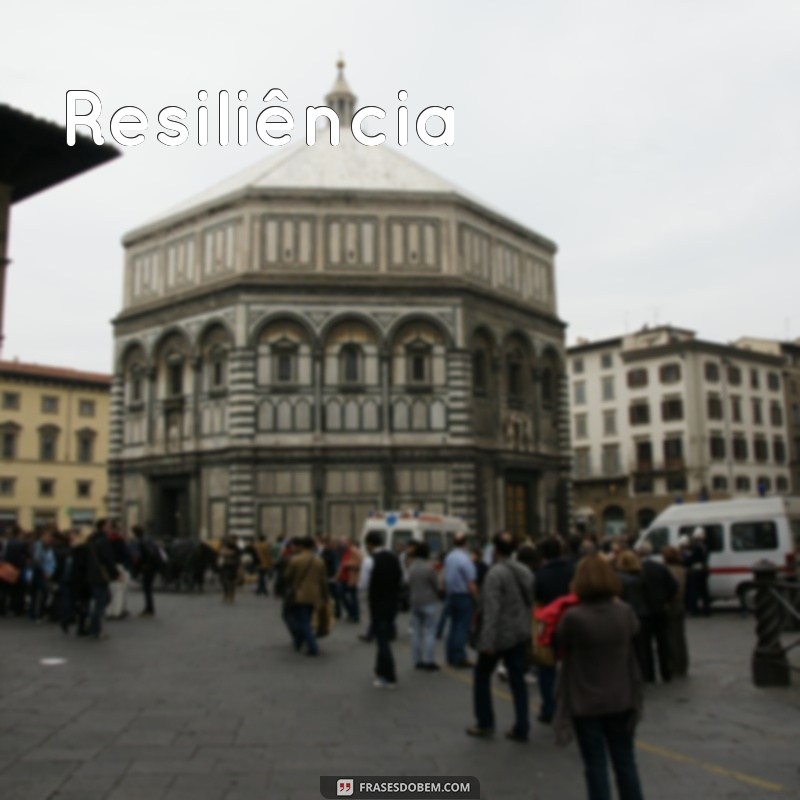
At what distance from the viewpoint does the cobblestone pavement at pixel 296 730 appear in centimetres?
616

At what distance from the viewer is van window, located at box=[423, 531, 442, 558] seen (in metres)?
23.8

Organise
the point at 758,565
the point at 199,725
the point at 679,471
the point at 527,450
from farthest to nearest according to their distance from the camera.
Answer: the point at 679,471 < the point at 527,450 < the point at 758,565 < the point at 199,725

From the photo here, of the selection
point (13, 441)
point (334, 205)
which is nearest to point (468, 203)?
point (334, 205)

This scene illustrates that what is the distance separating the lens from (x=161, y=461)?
3594cm

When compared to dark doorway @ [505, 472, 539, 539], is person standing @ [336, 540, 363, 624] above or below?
below

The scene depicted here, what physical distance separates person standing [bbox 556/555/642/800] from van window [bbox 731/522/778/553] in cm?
1519

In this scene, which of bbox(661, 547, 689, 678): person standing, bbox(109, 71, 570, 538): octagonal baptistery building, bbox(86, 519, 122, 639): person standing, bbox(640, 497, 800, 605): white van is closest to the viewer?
bbox(661, 547, 689, 678): person standing

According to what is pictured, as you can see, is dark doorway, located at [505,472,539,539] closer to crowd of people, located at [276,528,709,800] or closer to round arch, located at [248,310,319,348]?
round arch, located at [248,310,319,348]

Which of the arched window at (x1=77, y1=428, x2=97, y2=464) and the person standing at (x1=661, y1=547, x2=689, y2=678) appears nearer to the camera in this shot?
the person standing at (x1=661, y1=547, x2=689, y2=678)

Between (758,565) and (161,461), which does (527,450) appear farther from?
(758,565)

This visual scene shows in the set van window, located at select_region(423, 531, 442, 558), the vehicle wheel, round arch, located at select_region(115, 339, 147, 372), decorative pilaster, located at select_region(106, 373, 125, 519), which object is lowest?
the vehicle wheel

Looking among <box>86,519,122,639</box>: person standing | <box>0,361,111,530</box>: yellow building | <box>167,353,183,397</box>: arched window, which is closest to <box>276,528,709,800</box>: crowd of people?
<box>86,519,122,639</box>: person standing

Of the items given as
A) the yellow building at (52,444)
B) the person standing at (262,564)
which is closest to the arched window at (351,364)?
the person standing at (262,564)

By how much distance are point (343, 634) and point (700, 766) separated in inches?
374
